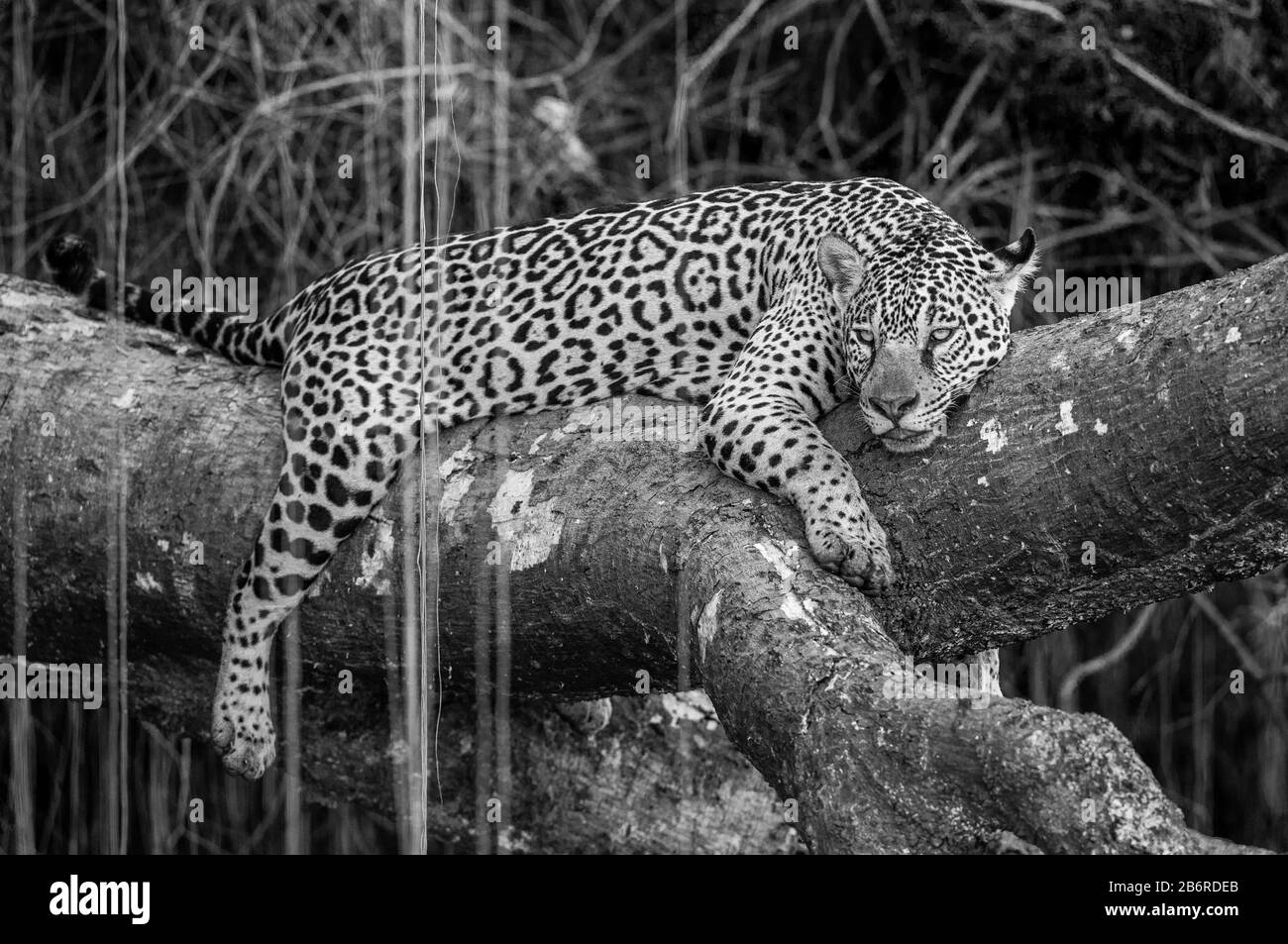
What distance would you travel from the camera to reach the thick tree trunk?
3.74m

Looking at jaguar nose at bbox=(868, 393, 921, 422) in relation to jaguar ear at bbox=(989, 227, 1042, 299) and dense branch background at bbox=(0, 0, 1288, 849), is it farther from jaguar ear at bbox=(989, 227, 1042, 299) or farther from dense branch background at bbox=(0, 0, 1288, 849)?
dense branch background at bbox=(0, 0, 1288, 849)

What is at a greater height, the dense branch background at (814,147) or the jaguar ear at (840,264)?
the dense branch background at (814,147)

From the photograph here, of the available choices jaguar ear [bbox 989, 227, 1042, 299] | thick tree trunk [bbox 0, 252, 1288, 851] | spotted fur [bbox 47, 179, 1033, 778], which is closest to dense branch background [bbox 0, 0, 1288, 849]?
spotted fur [bbox 47, 179, 1033, 778]

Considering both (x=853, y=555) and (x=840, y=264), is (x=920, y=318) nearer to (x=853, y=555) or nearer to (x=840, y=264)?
(x=840, y=264)

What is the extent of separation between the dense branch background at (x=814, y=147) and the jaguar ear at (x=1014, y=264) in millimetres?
3331

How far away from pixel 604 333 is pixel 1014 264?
58.8 inches

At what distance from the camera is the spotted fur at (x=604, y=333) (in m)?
5.33

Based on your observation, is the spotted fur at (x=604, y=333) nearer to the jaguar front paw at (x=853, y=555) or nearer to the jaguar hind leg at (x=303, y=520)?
the jaguar hind leg at (x=303, y=520)

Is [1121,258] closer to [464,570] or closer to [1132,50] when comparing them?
[1132,50]

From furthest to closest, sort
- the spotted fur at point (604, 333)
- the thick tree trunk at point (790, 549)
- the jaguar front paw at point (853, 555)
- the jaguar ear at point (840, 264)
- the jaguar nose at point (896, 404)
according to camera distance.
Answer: the jaguar ear at point (840, 264)
the spotted fur at point (604, 333)
the jaguar nose at point (896, 404)
the jaguar front paw at point (853, 555)
the thick tree trunk at point (790, 549)

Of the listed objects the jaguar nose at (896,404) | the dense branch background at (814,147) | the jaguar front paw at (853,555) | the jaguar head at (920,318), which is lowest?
the jaguar front paw at (853,555)

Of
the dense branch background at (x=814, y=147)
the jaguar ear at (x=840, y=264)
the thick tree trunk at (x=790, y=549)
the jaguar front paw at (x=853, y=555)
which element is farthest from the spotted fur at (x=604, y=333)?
the dense branch background at (x=814, y=147)

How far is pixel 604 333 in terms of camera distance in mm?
5969

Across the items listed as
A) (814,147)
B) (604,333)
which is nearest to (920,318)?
(604,333)
